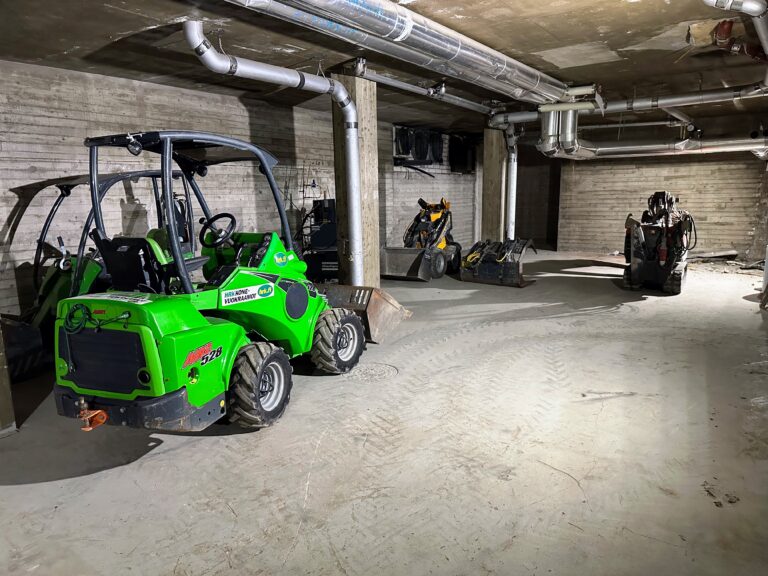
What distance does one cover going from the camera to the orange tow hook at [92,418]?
3.25 m

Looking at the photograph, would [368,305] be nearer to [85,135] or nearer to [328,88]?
[328,88]

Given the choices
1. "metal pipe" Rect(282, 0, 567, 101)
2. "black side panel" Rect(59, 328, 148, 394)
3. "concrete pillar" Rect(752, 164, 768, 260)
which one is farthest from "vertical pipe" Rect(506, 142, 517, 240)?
"black side panel" Rect(59, 328, 148, 394)

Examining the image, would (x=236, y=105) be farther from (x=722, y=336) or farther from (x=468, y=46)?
(x=722, y=336)

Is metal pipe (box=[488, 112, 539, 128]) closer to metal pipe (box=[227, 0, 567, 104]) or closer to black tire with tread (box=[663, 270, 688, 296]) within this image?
metal pipe (box=[227, 0, 567, 104])

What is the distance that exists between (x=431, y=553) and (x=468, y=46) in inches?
194

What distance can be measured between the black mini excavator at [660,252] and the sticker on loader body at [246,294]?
720 cm

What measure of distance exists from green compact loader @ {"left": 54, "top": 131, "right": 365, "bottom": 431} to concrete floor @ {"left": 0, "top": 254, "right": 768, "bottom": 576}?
0.46 m

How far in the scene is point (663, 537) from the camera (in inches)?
108

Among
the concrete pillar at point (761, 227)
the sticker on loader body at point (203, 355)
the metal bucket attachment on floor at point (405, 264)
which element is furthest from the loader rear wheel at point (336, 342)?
the concrete pillar at point (761, 227)

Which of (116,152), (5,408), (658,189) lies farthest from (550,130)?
(5,408)

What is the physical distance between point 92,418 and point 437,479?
225 centimetres

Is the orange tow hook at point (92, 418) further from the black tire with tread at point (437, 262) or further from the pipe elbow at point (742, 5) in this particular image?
the black tire with tread at point (437, 262)

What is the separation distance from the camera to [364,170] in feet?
24.3

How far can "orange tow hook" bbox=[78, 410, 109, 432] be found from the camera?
3250 millimetres
